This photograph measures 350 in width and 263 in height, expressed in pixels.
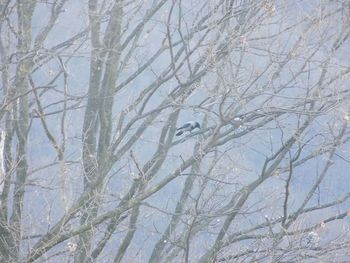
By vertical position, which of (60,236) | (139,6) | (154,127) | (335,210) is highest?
(139,6)

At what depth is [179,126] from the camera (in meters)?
8.18

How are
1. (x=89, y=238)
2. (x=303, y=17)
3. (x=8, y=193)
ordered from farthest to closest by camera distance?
(x=8, y=193) → (x=89, y=238) → (x=303, y=17)

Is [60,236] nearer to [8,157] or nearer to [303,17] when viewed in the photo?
[8,157]

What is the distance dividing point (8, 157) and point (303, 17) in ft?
14.0

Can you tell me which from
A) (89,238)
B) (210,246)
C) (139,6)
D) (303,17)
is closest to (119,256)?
(89,238)

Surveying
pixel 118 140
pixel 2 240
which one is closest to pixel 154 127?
pixel 118 140

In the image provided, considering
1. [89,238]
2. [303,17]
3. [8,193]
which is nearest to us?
[303,17]

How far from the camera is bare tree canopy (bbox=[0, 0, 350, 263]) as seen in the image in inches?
278

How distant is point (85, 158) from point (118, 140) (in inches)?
25.9

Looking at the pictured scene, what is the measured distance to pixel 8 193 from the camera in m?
8.55

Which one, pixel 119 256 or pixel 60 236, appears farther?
pixel 119 256

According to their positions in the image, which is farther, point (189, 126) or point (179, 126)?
point (179, 126)

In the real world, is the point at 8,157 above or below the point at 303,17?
below

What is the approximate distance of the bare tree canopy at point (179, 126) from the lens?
705 centimetres
